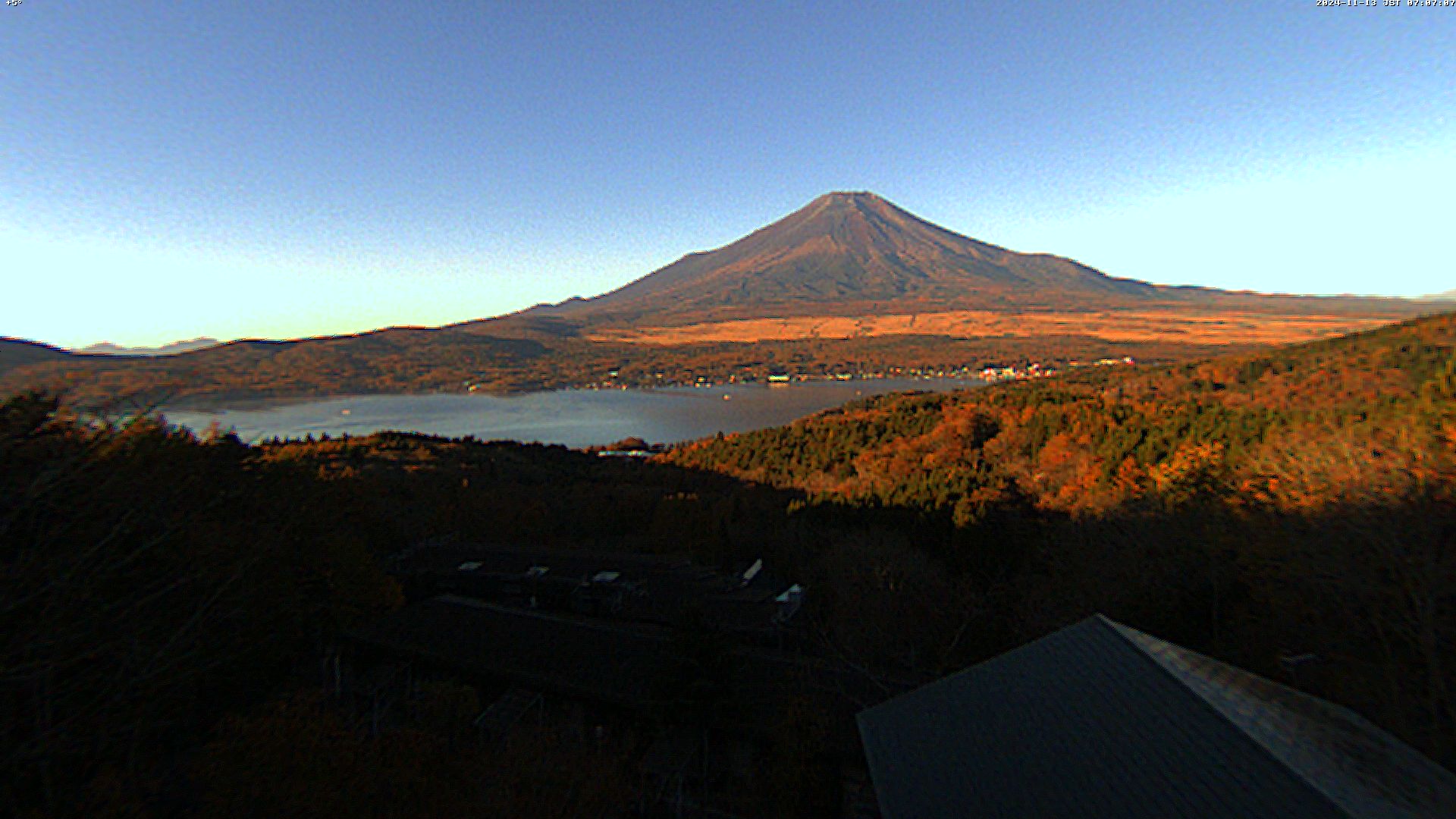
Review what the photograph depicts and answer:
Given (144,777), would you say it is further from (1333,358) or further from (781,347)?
(781,347)

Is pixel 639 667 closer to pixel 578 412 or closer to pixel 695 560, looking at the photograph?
pixel 695 560

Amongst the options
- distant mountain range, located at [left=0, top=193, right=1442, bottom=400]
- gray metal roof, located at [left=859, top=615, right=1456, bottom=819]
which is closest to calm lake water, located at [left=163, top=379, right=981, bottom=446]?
distant mountain range, located at [left=0, top=193, right=1442, bottom=400]

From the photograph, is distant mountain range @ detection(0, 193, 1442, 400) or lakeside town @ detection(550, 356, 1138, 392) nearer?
distant mountain range @ detection(0, 193, 1442, 400)

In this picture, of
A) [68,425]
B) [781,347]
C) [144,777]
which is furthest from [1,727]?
[781,347]

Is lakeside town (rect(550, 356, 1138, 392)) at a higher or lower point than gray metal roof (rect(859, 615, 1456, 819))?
lower

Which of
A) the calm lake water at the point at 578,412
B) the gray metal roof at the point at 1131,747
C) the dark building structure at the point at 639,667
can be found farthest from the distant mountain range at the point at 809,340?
the gray metal roof at the point at 1131,747

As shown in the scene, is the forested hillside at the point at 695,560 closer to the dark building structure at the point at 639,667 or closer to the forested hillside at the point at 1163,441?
the forested hillside at the point at 1163,441

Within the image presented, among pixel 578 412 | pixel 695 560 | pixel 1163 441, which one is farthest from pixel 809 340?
pixel 695 560

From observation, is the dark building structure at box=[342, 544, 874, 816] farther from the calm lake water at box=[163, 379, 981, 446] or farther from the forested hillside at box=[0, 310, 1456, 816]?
the calm lake water at box=[163, 379, 981, 446]
